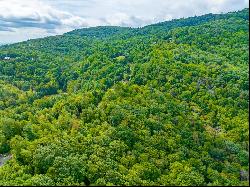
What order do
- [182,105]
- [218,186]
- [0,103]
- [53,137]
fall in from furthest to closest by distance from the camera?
[0,103], [182,105], [53,137], [218,186]

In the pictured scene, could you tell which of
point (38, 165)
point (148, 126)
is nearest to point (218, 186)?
point (148, 126)

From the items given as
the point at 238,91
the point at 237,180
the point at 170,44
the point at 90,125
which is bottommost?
the point at 237,180

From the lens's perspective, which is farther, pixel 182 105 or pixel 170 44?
pixel 170 44

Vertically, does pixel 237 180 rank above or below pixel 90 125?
below

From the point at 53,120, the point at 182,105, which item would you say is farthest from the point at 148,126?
the point at 53,120

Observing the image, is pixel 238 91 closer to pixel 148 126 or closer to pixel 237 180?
pixel 148 126

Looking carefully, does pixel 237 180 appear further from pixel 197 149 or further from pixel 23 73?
pixel 23 73

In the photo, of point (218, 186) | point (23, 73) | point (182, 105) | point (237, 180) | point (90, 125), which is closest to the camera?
point (218, 186)
